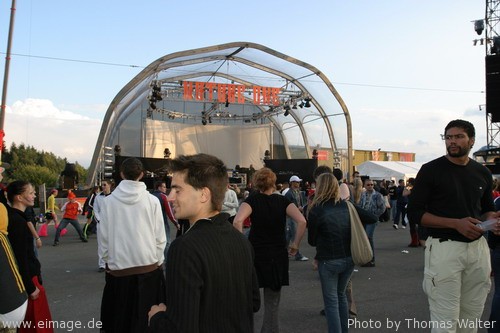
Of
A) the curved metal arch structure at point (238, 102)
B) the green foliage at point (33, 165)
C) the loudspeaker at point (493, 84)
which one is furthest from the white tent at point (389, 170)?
the green foliage at point (33, 165)

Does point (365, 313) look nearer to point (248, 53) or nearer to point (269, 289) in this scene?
point (269, 289)

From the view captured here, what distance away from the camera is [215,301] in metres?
1.79

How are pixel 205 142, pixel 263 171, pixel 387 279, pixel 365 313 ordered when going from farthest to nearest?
pixel 205 142 → pixel 387 279 → pixel 365 313 → pixel 263 171

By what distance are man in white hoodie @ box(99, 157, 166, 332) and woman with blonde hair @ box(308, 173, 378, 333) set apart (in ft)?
5.02

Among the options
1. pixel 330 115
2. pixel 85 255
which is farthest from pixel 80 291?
pixel 330 115

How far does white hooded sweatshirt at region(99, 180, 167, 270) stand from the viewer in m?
3.65

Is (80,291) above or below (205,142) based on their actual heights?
below

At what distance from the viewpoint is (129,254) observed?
3645 millimetres

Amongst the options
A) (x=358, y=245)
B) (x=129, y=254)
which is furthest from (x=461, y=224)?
(x=129, y=254)

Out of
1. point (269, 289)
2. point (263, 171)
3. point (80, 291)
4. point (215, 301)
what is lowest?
point (80, 291)

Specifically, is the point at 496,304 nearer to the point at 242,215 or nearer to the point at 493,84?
the point at 242,215

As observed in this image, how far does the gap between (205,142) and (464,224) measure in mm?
25947

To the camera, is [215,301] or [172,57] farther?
[172,57]

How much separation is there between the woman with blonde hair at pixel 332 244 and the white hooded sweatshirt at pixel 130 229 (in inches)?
59.9
